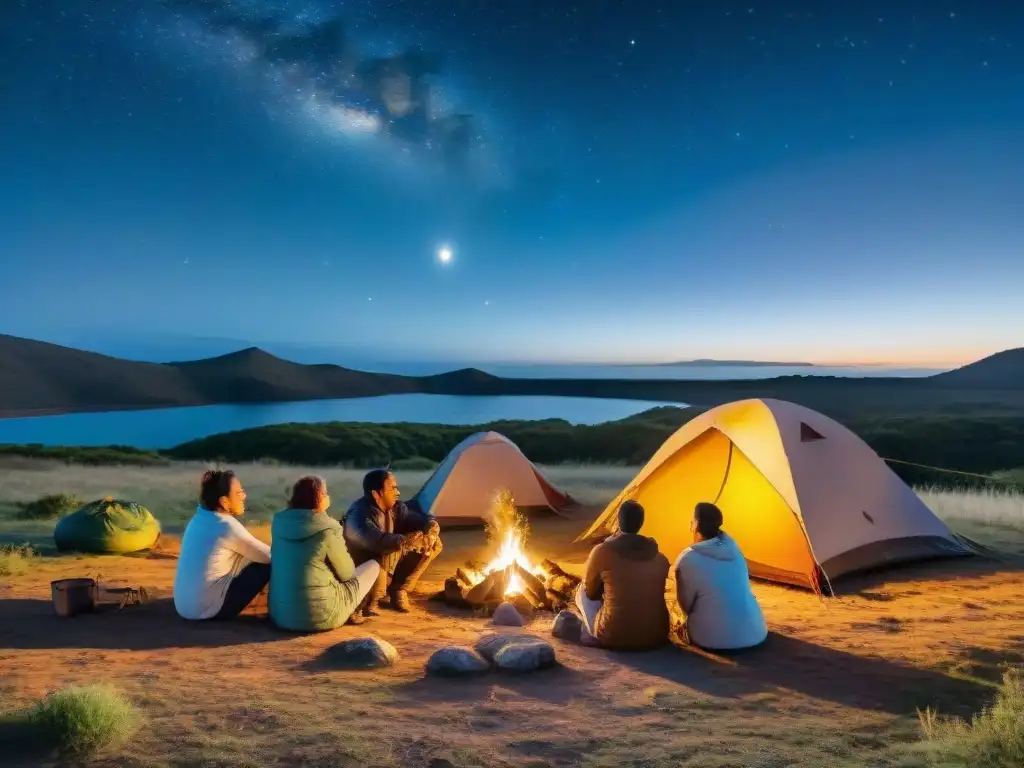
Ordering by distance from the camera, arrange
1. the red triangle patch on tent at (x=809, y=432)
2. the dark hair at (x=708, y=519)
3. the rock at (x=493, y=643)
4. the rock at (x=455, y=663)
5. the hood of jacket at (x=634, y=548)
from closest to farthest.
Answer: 1. the rock at (x=455, y=663)
2. the rock at (x=493, y=643)
3. the hood of jacket at (x=634, y=548)
4. the dark hair at (x=708, y=519)
5. the red triangle patch on tent at (x=809, y=432)

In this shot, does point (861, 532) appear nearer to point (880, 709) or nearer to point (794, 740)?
point (880, 709)

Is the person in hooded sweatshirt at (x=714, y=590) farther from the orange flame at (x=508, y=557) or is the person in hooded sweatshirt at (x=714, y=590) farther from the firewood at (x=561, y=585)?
the orange flame at (x=508, y=557)

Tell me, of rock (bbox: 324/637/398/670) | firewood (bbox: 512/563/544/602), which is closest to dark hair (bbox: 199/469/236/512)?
rock (bbox: 324/637/398/670)

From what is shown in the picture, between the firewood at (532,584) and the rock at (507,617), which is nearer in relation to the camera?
the rock at (507,617)

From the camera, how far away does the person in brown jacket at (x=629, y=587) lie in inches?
251

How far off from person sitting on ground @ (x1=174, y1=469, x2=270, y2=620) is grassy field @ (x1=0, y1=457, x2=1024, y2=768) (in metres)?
0.24

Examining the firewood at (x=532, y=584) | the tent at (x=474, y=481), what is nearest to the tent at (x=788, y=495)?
the firewood at (x=532, y=584)

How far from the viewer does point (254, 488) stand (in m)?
18.3

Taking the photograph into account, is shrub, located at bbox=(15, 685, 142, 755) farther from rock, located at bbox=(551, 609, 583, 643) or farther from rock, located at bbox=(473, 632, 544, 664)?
rock, located at bbox=(551, 609, 583, 643)

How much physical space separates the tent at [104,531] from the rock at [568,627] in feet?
22.9

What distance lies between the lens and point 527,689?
559 centimetres

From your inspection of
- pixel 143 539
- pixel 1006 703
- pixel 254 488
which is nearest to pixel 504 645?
pixel 1006 703

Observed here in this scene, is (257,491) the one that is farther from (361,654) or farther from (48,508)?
(361,654)

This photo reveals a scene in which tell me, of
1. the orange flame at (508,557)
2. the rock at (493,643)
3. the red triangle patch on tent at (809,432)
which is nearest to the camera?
the rock at (493,643)
